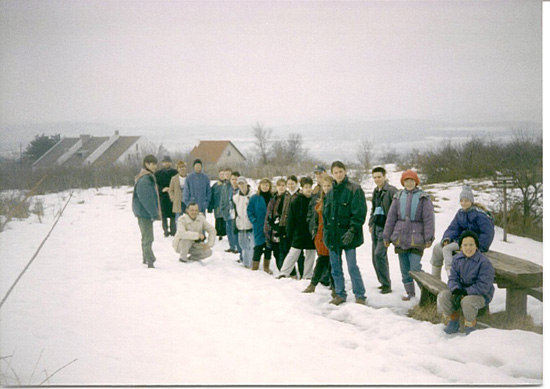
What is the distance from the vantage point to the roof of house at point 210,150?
4.45m

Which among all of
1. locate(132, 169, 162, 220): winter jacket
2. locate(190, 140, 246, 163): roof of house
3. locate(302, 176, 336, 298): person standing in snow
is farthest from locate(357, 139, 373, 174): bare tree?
locate(132, 169, 162, 220): winter jacket

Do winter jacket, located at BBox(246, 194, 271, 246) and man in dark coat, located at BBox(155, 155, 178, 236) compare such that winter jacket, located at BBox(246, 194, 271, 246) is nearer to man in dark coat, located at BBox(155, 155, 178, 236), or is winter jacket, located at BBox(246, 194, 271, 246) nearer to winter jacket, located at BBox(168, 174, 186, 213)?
winter jacket, located at BBox(168, 174, 186, 213)

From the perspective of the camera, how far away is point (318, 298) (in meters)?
4.07

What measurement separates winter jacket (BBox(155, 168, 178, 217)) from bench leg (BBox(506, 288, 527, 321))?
3.53 m

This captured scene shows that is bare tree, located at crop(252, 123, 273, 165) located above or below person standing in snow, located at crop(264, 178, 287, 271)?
above

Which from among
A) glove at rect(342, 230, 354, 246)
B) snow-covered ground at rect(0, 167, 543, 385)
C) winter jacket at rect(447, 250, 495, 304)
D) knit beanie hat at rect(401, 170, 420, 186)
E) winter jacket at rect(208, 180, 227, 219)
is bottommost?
snow-covered ground at rect(0, 167, 543, 385)

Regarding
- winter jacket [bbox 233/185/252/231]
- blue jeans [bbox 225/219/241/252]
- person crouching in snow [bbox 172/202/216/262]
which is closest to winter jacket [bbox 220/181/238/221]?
blue jeans [bbox 225/219/241/252]

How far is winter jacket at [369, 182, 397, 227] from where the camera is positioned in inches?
162

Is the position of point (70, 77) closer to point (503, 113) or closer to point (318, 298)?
point (318, 298)

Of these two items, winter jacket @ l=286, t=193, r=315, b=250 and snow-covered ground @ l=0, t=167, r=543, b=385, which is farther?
winter jacket @ l=286, t=193, r=315, b=250

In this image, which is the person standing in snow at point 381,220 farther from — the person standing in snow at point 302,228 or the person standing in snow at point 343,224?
the person standing in snow at point 302,228

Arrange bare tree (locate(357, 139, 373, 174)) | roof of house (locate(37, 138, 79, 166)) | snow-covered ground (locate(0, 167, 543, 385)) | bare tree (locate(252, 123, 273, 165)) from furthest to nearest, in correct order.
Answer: bare tree (locate(357, 139, 373, 174)), bare tree (locate(252, 123, 273, 165)), roof of house (locate(37, 138, 79, 166)), snow-covered ground (locate(0, 167, 543, 385))

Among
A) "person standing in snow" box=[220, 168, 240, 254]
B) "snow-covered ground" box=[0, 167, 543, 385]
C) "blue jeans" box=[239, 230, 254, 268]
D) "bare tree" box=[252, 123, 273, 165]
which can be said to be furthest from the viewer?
"person standing in snow" box=[220, 168, 240, 254]

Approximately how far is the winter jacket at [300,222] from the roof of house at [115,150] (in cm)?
175
